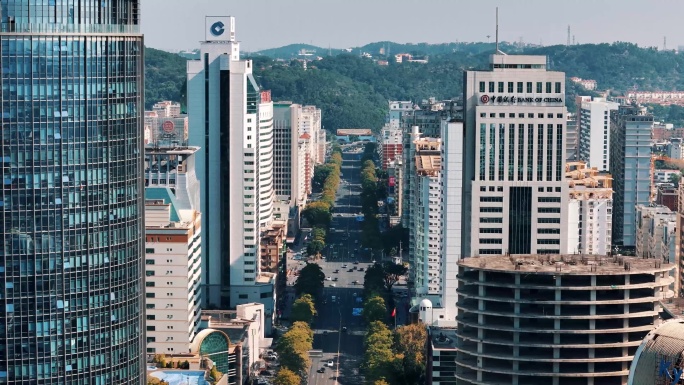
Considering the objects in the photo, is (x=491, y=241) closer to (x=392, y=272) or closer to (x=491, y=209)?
(x=491, y=209)

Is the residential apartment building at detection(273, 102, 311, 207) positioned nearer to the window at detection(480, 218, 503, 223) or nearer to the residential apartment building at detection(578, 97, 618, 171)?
the residential apartment building at detection(578, 97, 618, 171)

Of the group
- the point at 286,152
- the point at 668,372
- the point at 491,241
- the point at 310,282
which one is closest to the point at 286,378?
the point at 491,241

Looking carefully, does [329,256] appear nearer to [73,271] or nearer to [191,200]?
[191,200]

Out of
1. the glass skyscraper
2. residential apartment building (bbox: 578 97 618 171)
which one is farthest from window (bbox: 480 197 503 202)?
residential apartment building (bbox: 578 97 618 171)

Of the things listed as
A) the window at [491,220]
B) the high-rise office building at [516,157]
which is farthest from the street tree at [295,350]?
the window at [491,220]

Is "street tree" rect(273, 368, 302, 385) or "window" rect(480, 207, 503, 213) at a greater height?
"window" rect(480, 207, 503, 213)

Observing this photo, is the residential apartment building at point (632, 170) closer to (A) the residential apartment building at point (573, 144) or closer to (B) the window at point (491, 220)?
(A) the residential apartment building at point (573, 144)

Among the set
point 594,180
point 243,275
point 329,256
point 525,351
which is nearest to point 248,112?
point 243,275
